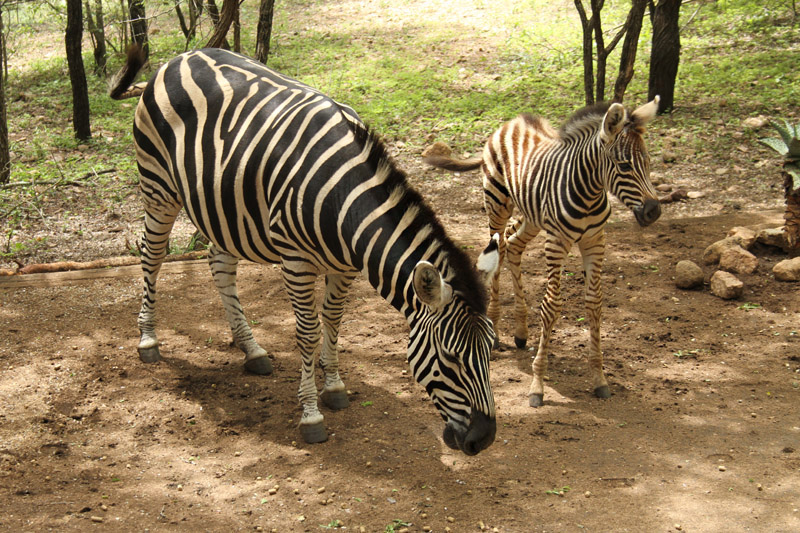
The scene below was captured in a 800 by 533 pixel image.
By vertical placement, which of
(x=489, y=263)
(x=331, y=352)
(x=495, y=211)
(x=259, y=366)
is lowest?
(x=259, y=366)

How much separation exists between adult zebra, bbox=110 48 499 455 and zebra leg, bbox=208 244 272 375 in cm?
1

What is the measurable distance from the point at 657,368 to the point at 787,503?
2111 mm

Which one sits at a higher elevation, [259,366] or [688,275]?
[688,275]

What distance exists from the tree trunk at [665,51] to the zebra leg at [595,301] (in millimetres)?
7113

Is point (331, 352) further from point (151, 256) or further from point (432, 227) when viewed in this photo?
point (151, 256)

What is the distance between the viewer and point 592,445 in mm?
5273

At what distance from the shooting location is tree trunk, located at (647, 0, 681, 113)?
Result: 11578 mm

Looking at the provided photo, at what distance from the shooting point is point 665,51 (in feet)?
38.6

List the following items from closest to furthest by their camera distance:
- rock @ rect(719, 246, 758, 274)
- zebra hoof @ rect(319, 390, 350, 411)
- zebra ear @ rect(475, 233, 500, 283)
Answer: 1. zebra ear @ rect(475, 233, 500, 283)
2. zebra hoof @ rect(319, 390, 350, 411)
3. rock @ rect(719, 246, 758, 274)

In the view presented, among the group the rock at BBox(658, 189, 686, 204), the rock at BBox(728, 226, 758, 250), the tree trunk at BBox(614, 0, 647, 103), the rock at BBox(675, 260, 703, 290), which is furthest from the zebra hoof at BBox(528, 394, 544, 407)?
the rock at BBox(658, 189, 686, 204)

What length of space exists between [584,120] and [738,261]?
303 centimetres

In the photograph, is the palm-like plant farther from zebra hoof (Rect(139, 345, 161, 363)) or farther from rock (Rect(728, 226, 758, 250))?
zebra hoof (Rect(139, 345, 161, 363))

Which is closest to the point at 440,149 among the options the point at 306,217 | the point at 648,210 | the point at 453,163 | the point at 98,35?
the point at 453,163

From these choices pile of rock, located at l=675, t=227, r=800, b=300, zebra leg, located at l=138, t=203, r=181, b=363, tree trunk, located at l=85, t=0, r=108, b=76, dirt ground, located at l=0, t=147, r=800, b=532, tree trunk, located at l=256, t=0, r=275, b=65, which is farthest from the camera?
tree trunk, located at l=85, t=0, r=108, b=76
